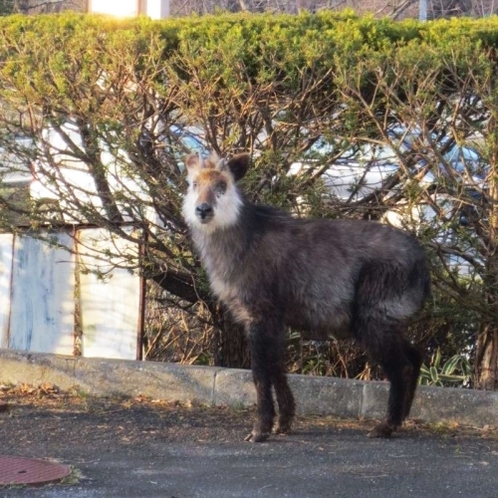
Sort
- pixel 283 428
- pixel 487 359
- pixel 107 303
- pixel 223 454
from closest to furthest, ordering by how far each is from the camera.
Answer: pixel 223 454 < pixel 283 428 < pixel 487 359 < pixel 107 303

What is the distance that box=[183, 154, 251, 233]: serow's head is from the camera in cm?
703

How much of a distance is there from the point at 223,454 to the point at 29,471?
3.95 ft

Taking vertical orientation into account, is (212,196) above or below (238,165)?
below

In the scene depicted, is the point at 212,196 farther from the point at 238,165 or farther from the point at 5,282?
the point at 5,282

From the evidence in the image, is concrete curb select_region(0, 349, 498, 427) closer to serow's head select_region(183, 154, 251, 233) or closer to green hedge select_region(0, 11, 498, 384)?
green hedge select_region(0, 11, 498, 384)

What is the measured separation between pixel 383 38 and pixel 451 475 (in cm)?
325

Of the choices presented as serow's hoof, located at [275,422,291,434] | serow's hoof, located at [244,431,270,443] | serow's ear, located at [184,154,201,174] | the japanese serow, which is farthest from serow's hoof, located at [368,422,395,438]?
serow's ear, located at [184,154,201,174]

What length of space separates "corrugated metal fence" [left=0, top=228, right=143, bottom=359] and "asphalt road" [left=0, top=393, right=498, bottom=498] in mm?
907

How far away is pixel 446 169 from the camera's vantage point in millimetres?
7484

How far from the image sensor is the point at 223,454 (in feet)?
21.7

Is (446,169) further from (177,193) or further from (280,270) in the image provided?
(177,193)

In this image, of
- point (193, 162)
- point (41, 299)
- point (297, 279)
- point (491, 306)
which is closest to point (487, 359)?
point (491, 306)

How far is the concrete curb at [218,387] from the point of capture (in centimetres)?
753

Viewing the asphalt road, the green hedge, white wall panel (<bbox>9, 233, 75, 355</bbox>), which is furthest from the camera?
white wall panel (<bbox>9, 233, 75, 355</bbox>)
